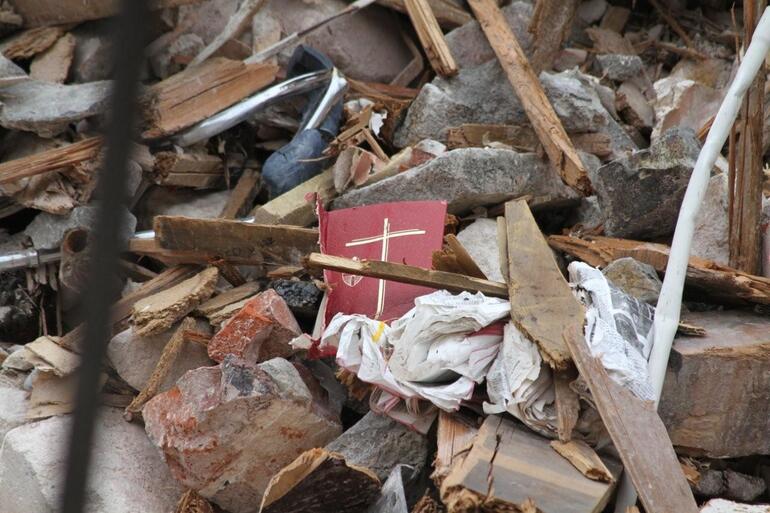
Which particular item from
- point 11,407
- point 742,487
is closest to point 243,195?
point 11,407

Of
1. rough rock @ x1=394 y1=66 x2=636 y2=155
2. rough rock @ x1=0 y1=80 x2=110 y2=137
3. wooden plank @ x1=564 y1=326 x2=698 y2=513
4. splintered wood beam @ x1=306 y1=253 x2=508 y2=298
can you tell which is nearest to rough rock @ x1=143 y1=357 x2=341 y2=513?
splintered wood beam @ x1=306 y1=253 x2=508 y2=298

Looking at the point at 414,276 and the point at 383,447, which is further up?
the point at 414,276

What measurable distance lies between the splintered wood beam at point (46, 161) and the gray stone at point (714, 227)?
286cm

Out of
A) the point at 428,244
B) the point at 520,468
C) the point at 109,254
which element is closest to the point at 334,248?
the point at 428,244

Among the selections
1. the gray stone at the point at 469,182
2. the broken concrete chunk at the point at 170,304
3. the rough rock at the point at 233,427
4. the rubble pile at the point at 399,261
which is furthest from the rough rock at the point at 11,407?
the gray stone at the point at 469,182

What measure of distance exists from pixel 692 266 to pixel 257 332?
1.69 meters

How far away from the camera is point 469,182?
424 cm

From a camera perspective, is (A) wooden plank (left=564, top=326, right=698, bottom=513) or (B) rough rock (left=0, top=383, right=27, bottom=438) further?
(B) rough rock (left=0, top=383, right=27, bottom=438)

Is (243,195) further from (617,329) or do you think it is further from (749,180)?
(749,180)

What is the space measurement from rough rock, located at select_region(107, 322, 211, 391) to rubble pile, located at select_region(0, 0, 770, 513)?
0.5 inches

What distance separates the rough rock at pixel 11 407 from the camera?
12.2ft

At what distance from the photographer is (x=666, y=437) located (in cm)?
287

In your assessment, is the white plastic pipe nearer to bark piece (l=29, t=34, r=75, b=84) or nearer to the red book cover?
the red book cover

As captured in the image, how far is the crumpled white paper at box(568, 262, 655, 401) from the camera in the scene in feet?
9.70
